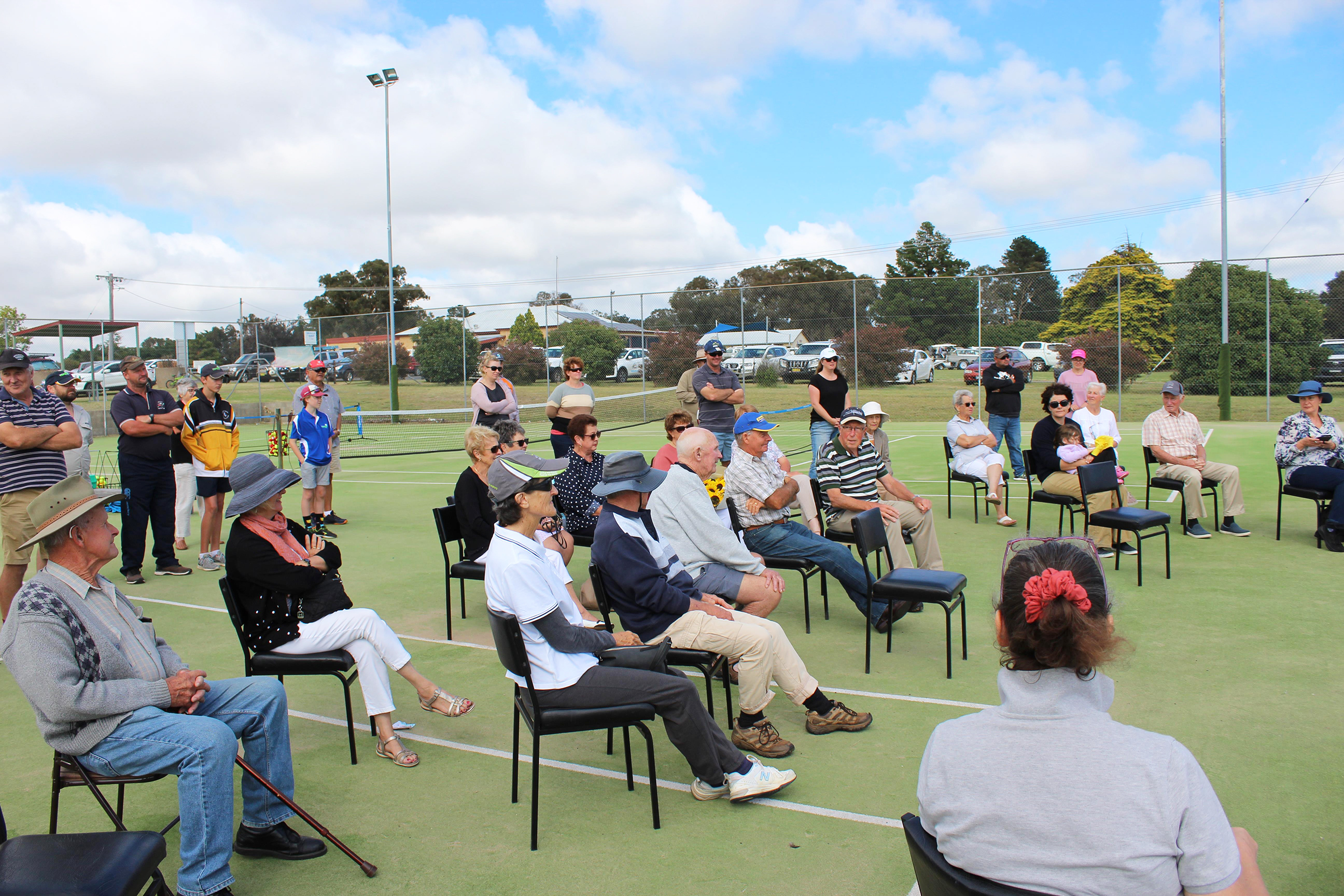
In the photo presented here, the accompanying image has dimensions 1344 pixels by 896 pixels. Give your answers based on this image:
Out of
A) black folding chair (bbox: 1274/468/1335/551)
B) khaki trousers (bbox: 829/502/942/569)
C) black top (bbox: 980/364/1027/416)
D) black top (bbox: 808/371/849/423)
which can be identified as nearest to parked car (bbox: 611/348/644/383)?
black top (bbox: 980/364/1027/416)

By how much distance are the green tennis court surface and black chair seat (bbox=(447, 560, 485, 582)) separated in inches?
19.3

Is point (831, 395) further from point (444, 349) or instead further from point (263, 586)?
point (444, 349)

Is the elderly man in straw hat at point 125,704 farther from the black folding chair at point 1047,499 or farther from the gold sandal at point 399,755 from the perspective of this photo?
the black folding chair at point 1047,499

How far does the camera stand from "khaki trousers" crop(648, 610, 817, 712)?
13.2 feet

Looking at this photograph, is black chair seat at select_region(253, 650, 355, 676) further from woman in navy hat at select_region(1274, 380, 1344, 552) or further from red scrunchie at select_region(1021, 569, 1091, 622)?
woman in navy hat at select_region(1274, 380, 1344, 552)

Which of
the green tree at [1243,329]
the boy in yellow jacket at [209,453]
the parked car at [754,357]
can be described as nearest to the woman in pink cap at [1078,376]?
the boy in yellow jacket at [209,453]

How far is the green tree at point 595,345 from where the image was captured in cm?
2508

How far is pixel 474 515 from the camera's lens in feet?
19.4

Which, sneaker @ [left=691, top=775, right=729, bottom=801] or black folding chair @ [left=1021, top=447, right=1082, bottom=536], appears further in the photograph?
black folding chair @ [left=1021, top=447, right=1082, bottom=536]

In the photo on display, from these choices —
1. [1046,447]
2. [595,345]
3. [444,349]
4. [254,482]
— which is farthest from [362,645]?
[444,349]

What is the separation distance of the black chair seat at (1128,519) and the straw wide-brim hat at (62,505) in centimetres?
661

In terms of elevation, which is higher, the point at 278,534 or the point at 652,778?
the point at 278,534

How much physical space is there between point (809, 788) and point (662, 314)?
71.0 ft

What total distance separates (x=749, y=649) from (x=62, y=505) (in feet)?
9.17
